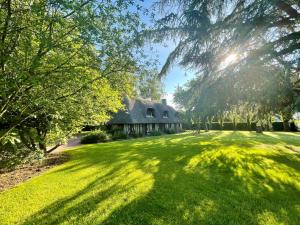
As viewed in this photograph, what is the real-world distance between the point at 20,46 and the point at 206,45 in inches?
225

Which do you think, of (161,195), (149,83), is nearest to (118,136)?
(149,83)

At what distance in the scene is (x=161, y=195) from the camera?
23.1ft

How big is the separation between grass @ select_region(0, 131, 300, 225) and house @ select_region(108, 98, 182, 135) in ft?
65.4

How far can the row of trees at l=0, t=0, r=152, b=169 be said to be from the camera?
5785 millimetres

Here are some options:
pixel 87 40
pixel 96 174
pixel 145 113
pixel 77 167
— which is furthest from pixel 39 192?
pixel 145 113

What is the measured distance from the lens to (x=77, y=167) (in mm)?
11430

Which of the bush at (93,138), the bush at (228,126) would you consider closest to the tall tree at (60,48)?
the bush at (93,138)

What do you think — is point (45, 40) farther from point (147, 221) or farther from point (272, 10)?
point (272, 10)

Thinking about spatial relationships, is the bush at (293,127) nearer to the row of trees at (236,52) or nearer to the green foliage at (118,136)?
the green foliage at (118,136)

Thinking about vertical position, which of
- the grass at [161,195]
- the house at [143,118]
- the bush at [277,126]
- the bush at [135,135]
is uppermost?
the house at [143,118]

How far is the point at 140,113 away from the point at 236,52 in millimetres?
30062

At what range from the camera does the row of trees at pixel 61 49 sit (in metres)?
5.79

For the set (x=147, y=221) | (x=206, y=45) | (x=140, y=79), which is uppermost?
(x=206, y=45)

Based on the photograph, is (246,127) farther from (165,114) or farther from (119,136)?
(119,136)
